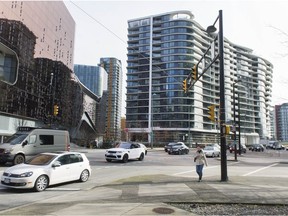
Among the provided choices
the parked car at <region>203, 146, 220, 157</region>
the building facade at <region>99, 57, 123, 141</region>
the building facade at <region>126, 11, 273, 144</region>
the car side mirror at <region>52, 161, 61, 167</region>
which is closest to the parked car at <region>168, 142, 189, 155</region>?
the parked car at <region>203, 146, 220, 157</region>

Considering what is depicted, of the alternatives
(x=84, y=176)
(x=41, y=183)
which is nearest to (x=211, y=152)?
(x=84, y=176)

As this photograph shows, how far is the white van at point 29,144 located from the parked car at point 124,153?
3605mm

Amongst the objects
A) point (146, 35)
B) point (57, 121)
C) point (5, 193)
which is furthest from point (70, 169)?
point (146, 35)

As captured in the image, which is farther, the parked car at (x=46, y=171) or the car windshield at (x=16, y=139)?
the car windshield at (x=16, y=139)

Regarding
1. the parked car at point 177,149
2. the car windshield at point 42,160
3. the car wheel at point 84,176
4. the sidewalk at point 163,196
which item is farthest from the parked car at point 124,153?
the parked car at point 177,149

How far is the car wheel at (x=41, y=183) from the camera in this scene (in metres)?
11.3

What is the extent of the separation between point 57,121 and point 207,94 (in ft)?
225

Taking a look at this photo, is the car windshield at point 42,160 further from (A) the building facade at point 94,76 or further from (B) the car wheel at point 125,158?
(A) the building facade at point 94,76

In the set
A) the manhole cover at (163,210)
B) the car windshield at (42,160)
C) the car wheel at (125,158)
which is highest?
the car windshield at (42,160)

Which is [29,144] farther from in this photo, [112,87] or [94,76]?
[112,87]

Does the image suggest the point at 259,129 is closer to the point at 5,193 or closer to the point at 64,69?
the point at 64,69

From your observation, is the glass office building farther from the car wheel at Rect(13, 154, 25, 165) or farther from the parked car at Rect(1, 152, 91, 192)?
the parked car at Rect(1, 152, 91, 192)

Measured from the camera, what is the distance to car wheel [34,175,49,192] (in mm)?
11258

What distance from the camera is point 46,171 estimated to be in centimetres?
1174
